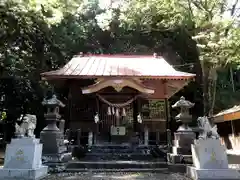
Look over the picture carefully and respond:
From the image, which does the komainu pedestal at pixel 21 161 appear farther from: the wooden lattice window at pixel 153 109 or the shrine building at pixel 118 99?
the wooden lattice window at pixel 153 109

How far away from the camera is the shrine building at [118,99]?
535 inches

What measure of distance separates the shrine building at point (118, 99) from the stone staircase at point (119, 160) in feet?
4.96

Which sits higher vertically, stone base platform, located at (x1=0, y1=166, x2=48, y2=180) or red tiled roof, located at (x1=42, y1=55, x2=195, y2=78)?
red tiled roof, located at (x1=42, y1=55, x2=195, y2=78)

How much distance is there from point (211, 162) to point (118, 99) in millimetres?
7724

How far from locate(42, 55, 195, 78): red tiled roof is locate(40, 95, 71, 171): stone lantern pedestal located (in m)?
3.74

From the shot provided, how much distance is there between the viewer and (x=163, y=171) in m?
9.02

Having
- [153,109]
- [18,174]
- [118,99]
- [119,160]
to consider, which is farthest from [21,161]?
[153,109]

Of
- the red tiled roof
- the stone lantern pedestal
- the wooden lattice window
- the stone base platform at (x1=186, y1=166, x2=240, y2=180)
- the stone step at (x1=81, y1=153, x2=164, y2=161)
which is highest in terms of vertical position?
the red tiled roof

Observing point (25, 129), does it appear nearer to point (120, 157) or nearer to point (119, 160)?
point (119, 160)

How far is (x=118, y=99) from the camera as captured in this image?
1444 cm

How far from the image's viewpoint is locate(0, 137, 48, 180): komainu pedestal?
22.6 feet

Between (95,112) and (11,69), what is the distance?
25.9 feet

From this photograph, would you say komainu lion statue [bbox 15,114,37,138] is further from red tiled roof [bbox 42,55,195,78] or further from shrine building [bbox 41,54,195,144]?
red tiled roof [bbox 42,55,195,78]

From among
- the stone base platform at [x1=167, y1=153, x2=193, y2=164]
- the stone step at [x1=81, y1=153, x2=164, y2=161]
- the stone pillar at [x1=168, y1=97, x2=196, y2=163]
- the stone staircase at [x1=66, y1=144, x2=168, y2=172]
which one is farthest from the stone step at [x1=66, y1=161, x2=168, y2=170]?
the stone step at [x1=81, y1=153, x2=164, y2=161]
